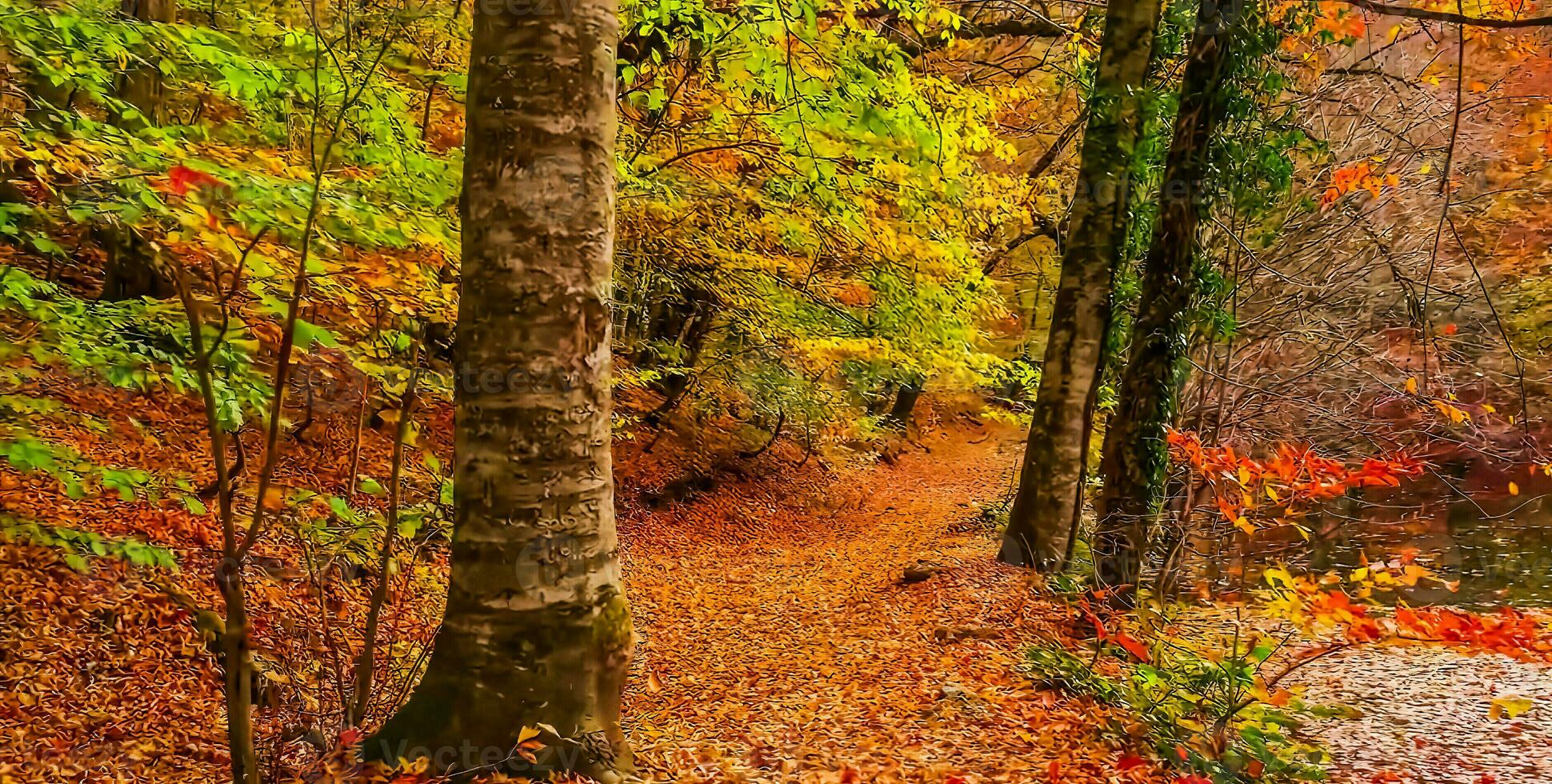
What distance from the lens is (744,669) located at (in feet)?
21.8

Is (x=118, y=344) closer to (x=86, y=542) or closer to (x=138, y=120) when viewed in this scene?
(x=86, y=542)

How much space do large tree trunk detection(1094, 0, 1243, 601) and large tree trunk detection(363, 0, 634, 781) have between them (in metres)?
4.96

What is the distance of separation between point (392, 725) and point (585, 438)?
4.42 ft

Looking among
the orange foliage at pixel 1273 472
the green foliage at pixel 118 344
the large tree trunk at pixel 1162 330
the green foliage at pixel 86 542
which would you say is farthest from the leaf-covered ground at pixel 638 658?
the orange foliage at pixel 1273 472

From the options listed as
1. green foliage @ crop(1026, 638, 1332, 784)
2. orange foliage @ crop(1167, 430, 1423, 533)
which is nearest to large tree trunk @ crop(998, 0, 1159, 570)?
orange foliage @ crop(1167, 430, 1423, 533)

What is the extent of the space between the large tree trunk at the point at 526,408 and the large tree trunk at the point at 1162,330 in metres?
4.96

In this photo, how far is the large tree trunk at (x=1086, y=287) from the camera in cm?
792

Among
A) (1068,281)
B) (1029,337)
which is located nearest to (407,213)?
(1068,281)

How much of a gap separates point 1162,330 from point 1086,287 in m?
1.45

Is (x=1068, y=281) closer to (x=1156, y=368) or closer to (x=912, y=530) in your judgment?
(x=1156, y=368)

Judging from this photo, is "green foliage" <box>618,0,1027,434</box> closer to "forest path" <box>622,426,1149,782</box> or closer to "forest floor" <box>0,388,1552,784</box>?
"forest path" <box>622,426,1149,782</box>

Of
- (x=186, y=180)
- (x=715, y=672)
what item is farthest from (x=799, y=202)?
(x=186, y=180)

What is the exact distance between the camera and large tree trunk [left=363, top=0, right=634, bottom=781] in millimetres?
3109

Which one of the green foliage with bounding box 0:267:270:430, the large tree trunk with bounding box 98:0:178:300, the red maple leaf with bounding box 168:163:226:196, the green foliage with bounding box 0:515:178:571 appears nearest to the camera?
the red maple leaf with bounding box 168:163:226:196
